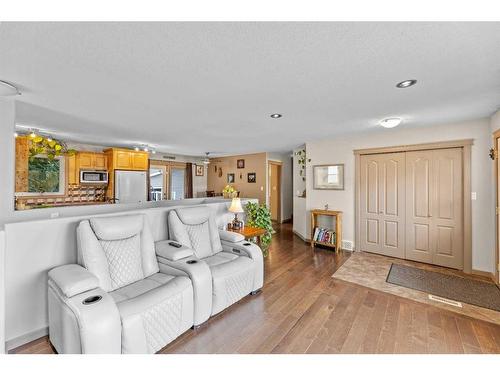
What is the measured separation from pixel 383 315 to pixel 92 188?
A: 6.24 m

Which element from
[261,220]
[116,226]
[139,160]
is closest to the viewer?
[116,226]

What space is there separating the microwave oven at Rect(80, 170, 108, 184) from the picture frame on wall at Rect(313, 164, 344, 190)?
4.84 meters

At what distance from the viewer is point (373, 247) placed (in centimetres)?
412

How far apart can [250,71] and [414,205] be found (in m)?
3.61

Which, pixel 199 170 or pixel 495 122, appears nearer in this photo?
pixel 495 122

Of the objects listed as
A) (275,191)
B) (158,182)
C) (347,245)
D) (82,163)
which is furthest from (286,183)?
(82,163)

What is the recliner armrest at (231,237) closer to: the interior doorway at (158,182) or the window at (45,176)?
the window at (45,176)

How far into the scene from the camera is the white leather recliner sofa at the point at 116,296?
139 centimetres

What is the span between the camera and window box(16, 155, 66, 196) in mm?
4566

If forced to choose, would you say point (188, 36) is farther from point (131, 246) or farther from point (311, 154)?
point (311, 154)

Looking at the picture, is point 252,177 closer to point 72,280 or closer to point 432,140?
point 432,140

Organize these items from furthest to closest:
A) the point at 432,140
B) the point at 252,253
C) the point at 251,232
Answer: the point at 432,140 < the point at 251,232 < the point at 252,253

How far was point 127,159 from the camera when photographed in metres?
5.43
